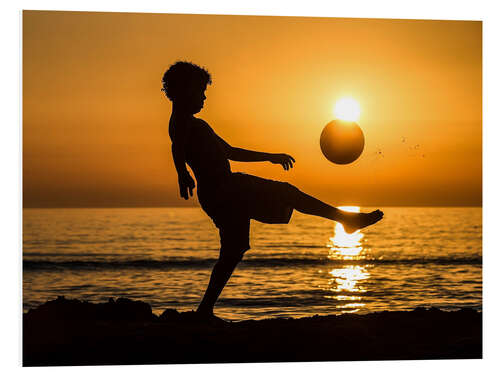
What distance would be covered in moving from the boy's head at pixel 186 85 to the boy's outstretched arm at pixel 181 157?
19cm

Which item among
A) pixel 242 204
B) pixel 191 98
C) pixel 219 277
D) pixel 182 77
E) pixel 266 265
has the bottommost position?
pixel 266 265

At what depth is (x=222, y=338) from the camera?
4617mm

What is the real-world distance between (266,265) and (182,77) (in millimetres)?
10337

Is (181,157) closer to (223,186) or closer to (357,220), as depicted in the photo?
(223,186)

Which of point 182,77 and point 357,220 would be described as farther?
point 182,77

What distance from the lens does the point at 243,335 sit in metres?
4.68

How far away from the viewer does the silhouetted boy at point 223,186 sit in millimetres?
4715

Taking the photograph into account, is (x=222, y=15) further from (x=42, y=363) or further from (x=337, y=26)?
(x=42, y=363)

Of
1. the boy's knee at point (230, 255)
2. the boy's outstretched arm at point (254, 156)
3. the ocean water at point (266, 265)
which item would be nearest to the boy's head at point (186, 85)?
the boy's outstretched arm at point (254, 156)

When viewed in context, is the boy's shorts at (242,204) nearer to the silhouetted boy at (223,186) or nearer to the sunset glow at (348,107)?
the silhouetted boy at (223,186)

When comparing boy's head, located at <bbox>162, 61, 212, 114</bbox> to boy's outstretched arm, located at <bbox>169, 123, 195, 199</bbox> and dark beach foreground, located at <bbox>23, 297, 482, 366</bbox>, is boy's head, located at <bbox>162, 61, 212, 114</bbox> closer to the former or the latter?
boy's outstretched arm, located at <bbox>169, 123, 195, 199</bbox>

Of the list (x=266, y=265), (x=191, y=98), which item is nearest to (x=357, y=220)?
(x=191, y=98)

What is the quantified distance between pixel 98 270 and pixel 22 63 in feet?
28.9
